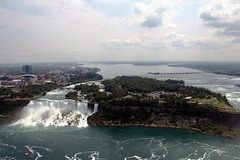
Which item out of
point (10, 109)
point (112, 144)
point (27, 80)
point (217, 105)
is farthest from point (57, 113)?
point (27, 80)

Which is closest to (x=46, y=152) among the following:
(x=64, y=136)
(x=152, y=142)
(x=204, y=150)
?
(x=64, y=136)

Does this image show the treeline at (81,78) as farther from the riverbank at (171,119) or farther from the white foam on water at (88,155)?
the white foam on water at (88,155)

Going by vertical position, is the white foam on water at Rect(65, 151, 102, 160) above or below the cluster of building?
below

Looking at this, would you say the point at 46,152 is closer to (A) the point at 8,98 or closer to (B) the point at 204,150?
(B) the point at 204,150

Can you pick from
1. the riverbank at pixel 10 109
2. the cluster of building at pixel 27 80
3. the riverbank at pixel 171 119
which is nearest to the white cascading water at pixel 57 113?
the riverbank at pixel 10 109

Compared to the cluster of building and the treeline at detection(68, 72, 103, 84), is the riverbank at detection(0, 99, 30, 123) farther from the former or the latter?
the treeline at detection(68, 72, 103, 84)

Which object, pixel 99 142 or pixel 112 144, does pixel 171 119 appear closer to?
pixel 112 144

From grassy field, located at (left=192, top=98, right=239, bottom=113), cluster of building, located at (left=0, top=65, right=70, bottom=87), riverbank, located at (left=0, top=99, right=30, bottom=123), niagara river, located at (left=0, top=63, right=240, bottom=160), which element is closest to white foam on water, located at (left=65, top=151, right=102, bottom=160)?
niagara river, located at (left=0, top=63, right=240, bottom=160)
